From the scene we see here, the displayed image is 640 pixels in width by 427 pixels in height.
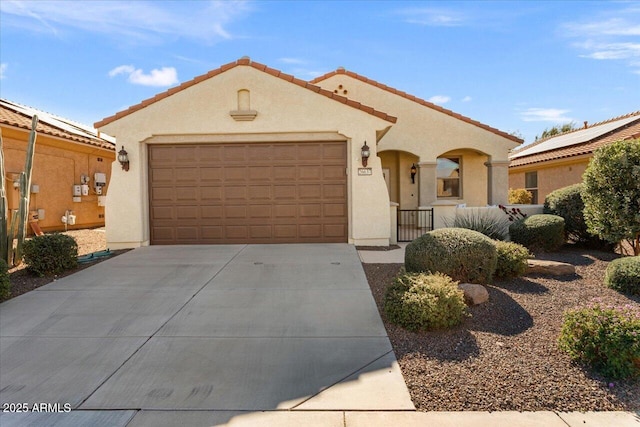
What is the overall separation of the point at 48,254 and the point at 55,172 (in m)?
8.26

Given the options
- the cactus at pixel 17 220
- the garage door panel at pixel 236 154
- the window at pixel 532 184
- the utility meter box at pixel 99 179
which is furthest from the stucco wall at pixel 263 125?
the window at pixel 532 184

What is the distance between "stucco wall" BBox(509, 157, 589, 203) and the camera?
16.0 metres

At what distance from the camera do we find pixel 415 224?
13.5m

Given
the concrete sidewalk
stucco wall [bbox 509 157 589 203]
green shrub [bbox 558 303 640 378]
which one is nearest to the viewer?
the concrete sidewalk

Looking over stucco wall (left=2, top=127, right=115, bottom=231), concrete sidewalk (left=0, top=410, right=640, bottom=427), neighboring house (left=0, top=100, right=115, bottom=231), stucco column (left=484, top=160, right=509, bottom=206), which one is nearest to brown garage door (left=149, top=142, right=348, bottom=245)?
stucco wall (left=2, top=127, right=115, bottom=231)

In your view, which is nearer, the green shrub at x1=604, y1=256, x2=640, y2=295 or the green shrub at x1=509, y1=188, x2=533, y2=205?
the green shrub at x1=604, y1=256, x2=640, y2=295

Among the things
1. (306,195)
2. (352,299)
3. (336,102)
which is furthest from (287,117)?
(352,299)

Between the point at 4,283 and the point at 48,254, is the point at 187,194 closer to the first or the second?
the point at 48,254

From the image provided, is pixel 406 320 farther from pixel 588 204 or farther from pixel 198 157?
pixel 198 157

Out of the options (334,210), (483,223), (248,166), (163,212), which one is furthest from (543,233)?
(163,212)

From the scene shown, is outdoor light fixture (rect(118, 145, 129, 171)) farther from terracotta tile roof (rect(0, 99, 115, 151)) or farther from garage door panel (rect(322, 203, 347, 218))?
garage door panel (rect(322, 203, 347, 218))

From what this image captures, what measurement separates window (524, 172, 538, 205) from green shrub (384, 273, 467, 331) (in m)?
16.7

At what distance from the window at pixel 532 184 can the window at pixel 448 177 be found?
6.30 meters

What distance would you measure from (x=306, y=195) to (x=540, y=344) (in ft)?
22.4
